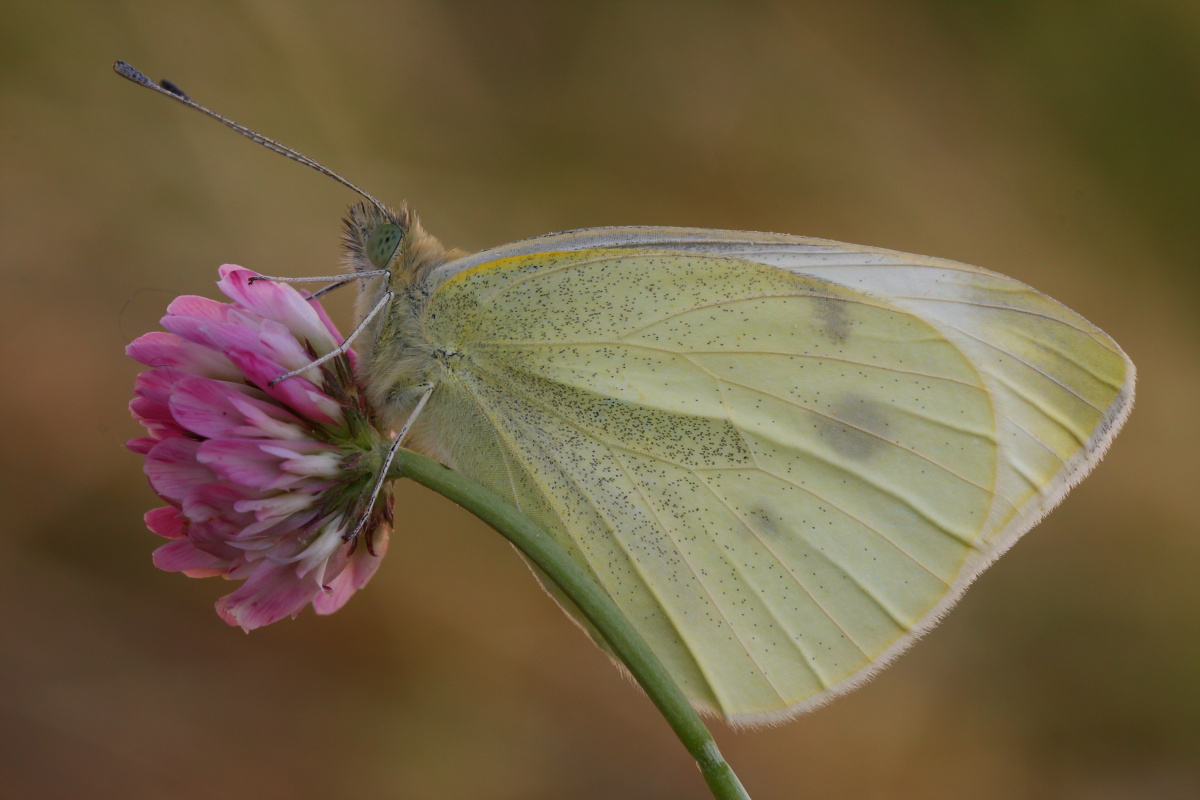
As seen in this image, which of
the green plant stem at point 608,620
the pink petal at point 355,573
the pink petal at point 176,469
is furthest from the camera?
the pink petal at point 355,573

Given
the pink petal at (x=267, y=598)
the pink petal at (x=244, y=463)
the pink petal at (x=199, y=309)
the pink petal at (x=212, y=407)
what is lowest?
the pink petal at (x=267, y=598)

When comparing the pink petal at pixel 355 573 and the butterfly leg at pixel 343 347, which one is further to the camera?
the pink petal at pixel 355 573

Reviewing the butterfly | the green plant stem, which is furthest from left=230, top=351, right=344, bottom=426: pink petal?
the butterfly

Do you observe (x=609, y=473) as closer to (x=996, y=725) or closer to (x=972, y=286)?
(x=972, y=286)

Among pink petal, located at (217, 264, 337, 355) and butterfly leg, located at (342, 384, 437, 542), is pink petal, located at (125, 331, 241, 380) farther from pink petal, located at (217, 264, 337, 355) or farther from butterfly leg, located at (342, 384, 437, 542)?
butterfly leg, located at (342, 384, 437, 542)

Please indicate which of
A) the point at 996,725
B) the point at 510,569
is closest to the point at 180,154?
the point at 510,569

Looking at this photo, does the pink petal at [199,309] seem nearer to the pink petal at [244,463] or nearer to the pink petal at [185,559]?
the pink petal at [244,463]

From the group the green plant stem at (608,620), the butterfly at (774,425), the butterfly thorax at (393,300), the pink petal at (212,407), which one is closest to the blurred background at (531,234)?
the butterfly at (774,425)
